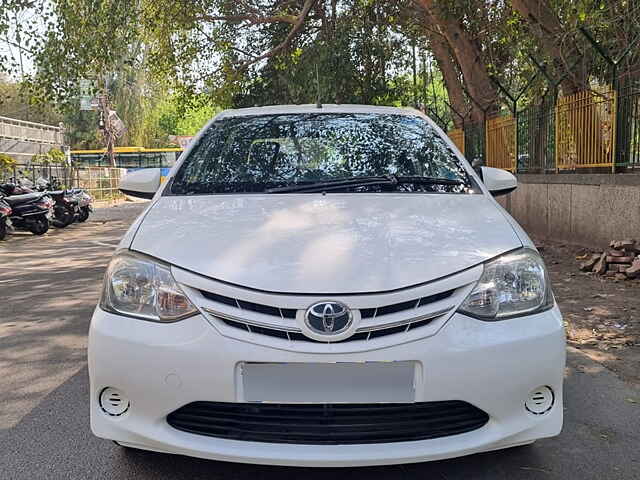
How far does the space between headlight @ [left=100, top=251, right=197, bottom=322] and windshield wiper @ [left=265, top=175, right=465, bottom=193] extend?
868 millimetres

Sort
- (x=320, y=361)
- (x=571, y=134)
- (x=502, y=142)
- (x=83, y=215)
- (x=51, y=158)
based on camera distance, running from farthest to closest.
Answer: (x=51, y=158)
(x=83, y=215)
(x=502, y=142)
(x=571, y=134)
(x=320, y=361)

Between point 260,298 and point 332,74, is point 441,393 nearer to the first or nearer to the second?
point 260,298

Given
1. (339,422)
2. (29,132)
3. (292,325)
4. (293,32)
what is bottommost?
(339,422)

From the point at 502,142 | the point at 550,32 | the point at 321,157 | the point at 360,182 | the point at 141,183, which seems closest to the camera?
the point at 360,182

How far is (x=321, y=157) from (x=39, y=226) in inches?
477

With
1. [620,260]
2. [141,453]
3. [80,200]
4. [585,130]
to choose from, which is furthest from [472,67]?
[141,453]

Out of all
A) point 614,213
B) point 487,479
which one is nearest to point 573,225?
point 614,213

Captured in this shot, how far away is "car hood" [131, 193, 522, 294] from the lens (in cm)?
227

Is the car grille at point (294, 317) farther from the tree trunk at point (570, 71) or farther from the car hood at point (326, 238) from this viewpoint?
the tree trunk at point (570, 71)

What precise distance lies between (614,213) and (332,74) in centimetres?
937

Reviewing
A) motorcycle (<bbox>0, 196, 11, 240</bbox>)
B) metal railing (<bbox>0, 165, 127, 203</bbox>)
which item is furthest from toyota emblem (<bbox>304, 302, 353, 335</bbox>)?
metal railing (<bbox>0, 165, 127, 203</bbox>)

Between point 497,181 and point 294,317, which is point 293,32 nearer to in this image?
point 497,181

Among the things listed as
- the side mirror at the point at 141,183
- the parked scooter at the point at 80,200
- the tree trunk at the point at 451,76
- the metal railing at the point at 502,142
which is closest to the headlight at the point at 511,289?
the side mirror at the point at 141,183

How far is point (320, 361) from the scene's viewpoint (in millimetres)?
2137
